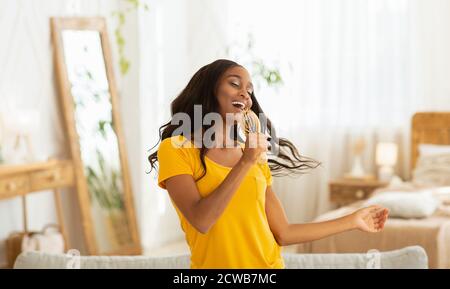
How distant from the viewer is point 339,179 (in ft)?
19.2

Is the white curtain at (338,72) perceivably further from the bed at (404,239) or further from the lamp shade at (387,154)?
the bed at (404,239)

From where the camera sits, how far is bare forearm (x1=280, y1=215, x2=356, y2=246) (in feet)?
4.90

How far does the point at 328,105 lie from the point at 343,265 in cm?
409

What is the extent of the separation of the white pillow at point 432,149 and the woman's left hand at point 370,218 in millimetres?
3867

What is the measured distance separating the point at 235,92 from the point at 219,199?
0.77 ft

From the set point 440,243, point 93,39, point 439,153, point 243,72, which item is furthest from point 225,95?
point 439,153

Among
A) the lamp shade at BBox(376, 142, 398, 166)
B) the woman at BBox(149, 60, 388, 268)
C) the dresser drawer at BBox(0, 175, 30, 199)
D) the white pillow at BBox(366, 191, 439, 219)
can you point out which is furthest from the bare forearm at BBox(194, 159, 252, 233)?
the lamp shade at BBox(376, 142, 398, 166)

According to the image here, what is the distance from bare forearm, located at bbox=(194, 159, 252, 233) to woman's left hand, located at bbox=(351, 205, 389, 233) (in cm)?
33

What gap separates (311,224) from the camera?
153cm

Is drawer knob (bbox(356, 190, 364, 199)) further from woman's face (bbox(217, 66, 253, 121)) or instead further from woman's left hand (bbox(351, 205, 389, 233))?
woman's face (bbox(217, 66, 253, 121))

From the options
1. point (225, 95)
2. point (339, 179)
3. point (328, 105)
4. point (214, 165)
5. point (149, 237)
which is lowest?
point (149, 237)

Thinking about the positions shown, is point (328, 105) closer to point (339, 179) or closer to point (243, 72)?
point (339, 179)

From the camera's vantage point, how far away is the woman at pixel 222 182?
4.34ft

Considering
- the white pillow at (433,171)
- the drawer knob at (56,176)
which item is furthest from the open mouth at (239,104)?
the white pillow at (433,171)
